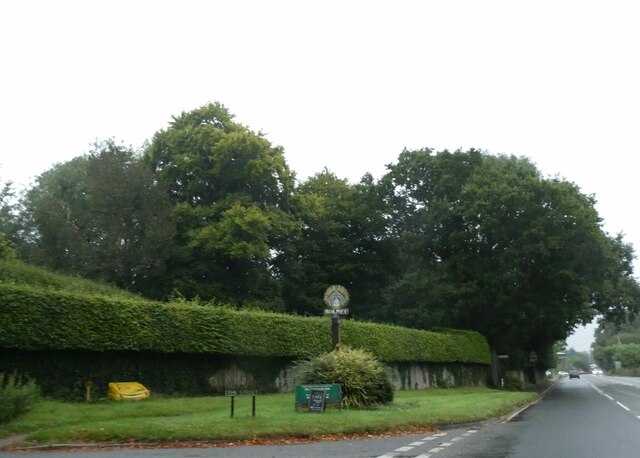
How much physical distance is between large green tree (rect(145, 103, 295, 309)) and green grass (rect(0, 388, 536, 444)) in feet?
71.1

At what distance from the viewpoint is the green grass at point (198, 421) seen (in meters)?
14.9

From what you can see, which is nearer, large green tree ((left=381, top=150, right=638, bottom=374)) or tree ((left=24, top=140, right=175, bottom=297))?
tree ((left=24, top=140, right=175, bottom=297))

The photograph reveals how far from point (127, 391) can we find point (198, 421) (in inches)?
231

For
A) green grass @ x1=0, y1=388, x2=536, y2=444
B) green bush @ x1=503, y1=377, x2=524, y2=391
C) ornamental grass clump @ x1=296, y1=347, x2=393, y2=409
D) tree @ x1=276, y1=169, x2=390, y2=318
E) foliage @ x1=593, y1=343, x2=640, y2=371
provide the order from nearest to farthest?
green grass @ x1=0, y1=388, x2=536, y2=444
ornamental grass clump @ x1=296, y1=347, x2=393, y2=409
tree @ x1=276, y1=169, x2=390, y2=318
green bush @ x1=503, y1=377, x2=524, y2=391
foliage @ x1=593, y1=343, x2=640, y2=371

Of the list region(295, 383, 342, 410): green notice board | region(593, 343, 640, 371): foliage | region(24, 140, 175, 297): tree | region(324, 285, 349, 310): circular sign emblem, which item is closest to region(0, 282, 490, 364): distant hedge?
region(324, 285, 349, 310): circular sign emblem

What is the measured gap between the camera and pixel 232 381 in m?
26.9

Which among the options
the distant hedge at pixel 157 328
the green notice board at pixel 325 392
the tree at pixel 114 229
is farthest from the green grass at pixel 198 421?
the tree at pixel 114 229

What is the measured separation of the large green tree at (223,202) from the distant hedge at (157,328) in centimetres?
1274

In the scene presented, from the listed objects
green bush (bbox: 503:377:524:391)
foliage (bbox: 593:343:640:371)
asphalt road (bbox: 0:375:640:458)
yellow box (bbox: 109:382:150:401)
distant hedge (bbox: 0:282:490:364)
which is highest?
foliage (bbox: 593:343:640:371)

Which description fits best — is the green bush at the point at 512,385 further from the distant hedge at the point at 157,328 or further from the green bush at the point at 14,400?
the green bush at the point at 14,400

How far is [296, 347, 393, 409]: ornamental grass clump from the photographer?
73.4ft

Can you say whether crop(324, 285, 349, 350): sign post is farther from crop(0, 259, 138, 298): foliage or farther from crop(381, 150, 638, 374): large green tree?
crop(381, 150, 638, 374): large green tree

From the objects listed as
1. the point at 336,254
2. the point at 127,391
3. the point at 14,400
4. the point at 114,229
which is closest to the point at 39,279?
the point at 127,391

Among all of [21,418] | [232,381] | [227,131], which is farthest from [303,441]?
[227,131]
